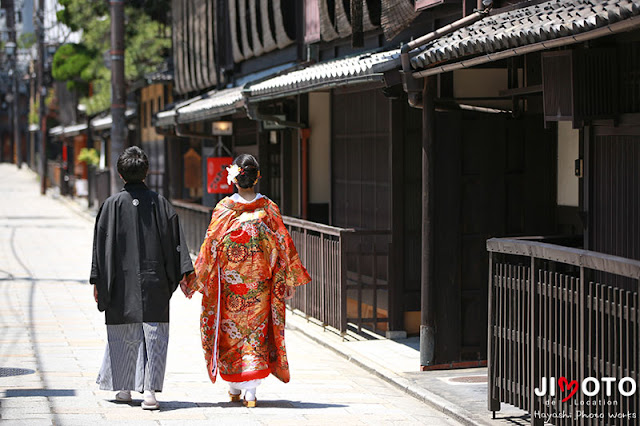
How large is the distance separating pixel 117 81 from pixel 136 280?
12006 mm

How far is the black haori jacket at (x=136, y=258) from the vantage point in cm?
876

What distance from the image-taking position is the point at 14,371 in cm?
1048

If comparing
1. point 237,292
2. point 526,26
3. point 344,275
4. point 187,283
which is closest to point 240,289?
point 237,292

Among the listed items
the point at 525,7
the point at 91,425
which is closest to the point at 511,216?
the point at 525,7

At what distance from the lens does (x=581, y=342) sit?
7242mm

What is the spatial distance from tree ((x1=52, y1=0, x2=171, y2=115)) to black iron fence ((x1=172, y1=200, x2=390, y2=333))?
58.0 ft

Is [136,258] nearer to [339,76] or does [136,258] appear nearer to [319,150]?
[339,76]

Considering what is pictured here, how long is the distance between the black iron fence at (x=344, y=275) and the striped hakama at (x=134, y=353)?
4.52 m

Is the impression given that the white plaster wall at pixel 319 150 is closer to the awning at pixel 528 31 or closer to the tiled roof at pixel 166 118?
the tiled roof at pixel 166 118

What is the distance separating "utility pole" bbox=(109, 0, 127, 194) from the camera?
19.5m

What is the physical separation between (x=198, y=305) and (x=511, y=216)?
593 centimetres

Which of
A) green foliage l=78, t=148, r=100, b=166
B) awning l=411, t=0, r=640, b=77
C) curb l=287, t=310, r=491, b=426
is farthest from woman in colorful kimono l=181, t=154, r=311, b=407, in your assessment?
green foliage l=78, t=148, r=100, b=166

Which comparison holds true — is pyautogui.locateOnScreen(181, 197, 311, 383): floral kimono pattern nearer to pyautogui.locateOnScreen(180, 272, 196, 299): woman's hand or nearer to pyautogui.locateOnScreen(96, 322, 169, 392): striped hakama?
pyautogui.locateOnScreen(180, 272, 196, 299): woman's hand

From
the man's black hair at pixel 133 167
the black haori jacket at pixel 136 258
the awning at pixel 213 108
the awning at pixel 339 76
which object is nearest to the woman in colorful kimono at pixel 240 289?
the black haori jacket at pixel 136 258
